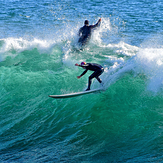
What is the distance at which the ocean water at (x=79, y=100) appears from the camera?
6.76 meters

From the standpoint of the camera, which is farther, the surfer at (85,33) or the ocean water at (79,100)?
the surfer at (85,33)

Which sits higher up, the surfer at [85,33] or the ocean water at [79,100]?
the surfer at [85,33]

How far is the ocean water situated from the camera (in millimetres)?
6762

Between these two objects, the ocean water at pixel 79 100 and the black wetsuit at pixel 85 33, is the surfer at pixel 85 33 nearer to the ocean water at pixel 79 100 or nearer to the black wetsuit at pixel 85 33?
the black wetsuit at pixel 85 33

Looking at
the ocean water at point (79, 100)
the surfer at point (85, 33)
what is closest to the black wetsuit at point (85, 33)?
the surfer at point (85, 33)

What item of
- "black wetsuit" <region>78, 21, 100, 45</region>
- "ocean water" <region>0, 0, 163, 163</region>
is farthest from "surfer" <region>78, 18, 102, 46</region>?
"ocean water" <region>0, 0, 163, 163</region>

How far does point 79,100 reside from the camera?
9.53 m

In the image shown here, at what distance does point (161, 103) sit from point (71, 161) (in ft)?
14.6

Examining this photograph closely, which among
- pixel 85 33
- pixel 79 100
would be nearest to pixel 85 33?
pixel 85 33

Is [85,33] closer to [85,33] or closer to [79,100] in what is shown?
[85,33]

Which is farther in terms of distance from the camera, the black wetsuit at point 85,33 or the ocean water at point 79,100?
the black wetsuit at point 85,33

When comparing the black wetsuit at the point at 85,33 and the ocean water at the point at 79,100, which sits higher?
the black wetsuit at the point at 85,33

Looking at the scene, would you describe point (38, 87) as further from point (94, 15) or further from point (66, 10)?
point (66, 10)

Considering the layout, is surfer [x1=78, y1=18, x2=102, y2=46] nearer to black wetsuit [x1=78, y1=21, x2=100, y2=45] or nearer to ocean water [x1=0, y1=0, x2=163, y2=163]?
black wetsuit [x1=78, y1=21, x2=100, y2=45]
